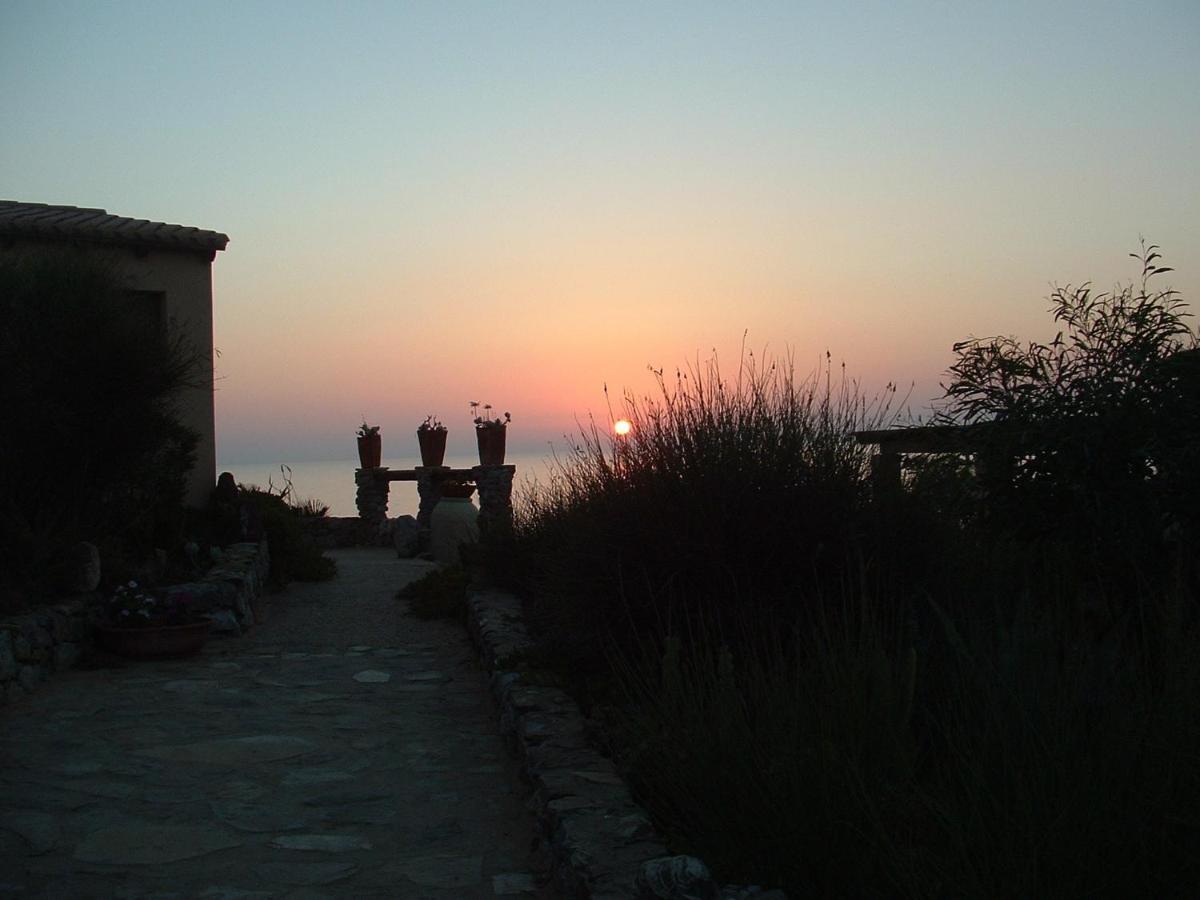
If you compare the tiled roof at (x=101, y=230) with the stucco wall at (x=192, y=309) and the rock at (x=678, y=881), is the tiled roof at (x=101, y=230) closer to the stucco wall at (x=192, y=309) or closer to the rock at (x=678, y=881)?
the stucco wall at (x=192, y=309)

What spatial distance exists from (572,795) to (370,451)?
14.5m

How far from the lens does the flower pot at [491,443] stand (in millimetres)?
17422

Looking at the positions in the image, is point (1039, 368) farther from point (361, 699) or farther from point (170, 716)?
point (170, 716)

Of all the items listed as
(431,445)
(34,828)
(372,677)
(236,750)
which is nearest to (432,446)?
(431,445)

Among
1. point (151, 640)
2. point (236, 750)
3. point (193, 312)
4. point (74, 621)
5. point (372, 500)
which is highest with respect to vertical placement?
point (193, 312)

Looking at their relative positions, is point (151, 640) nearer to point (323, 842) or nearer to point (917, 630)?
point (323, 842)

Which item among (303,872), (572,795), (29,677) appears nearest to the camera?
(303,872)

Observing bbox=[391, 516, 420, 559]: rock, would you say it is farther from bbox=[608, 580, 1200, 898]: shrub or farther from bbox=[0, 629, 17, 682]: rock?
bbox=[608, 580, 1200, 898]: shrub

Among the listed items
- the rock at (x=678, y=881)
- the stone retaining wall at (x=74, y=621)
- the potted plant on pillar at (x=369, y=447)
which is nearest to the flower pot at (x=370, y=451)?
the potted plant on pillar at (x=369, y=447)

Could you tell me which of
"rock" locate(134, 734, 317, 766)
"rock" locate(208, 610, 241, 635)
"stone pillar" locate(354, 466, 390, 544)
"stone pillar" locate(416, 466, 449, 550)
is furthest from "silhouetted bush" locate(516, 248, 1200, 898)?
"stone pillar" locate(354, 466, 390, 544)

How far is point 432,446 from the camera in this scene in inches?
700

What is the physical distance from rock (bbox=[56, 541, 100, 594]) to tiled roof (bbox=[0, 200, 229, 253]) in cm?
378

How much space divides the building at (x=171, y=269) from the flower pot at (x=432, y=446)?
19.9 ft

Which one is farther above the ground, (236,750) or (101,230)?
(101,230)
